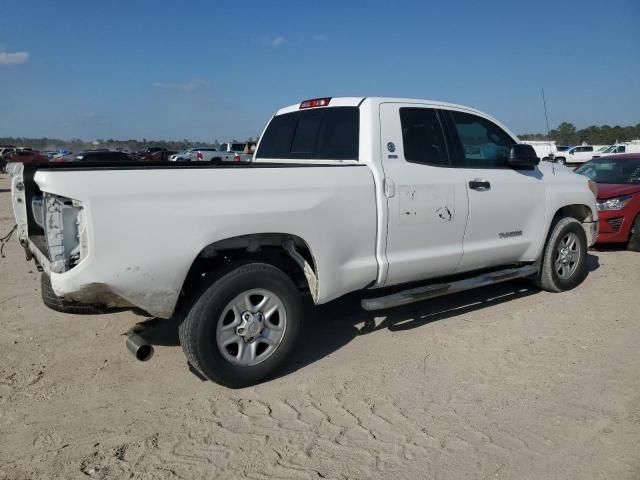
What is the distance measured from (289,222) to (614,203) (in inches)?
268

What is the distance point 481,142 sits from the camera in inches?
207

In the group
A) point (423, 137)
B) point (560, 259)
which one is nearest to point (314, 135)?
point (423, 137)

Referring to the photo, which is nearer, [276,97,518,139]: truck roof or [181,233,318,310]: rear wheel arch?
[181,233,318,310]: rear wheel arch

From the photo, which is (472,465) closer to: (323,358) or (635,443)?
(635,443)

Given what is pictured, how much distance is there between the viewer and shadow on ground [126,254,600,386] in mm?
4441

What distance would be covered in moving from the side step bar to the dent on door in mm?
585

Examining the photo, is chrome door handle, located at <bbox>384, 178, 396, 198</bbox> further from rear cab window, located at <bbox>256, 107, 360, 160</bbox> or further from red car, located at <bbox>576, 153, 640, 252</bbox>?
red car, located at <bbox>576, 153, 640, 252</bbox>

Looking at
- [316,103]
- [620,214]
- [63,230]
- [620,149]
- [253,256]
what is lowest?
[620,214]

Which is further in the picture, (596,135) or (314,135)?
(596,135)

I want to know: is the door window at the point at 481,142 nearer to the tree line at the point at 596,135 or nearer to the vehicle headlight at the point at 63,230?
the vehicle headlight at the point at 63,230

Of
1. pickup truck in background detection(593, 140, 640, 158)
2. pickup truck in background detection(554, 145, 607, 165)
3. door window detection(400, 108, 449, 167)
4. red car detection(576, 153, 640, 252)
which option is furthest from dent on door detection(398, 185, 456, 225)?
pickup truck in background detection(554, 145, 607, 165)

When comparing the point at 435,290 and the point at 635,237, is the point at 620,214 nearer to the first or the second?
the point at 635,237

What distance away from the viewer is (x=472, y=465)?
2914 millimetres

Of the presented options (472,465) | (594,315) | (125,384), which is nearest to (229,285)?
(125,384)
